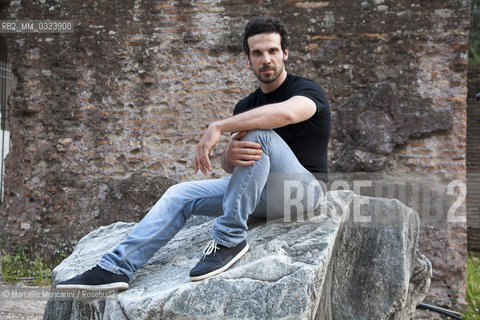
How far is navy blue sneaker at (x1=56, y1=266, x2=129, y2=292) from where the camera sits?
7.35 ft

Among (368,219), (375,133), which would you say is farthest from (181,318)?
(375,133)

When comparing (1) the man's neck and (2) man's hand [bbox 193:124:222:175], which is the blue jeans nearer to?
(2) man's hand [bbox 193:124:222:175]

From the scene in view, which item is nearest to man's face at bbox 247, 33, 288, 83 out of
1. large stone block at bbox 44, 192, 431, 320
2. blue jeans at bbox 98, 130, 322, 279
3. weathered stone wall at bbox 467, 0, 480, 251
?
blue jeans at bbox 98, 130, 322, 279

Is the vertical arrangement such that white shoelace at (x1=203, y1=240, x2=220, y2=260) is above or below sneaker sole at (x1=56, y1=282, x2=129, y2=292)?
above

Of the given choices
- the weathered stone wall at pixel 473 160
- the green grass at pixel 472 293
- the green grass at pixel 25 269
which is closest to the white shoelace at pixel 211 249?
the green grass at pixel 25 269

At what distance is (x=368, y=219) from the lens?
2.77 metres

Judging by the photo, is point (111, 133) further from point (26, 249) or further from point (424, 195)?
point (424, 195)

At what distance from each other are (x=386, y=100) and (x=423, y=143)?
1.94 ft

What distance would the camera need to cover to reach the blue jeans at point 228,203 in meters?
2.27

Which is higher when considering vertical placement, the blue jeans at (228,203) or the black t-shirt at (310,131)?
the black t-shirt at (310,131)

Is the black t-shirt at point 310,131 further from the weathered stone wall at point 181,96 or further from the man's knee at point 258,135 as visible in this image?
the weathered stone wall at point 181,96

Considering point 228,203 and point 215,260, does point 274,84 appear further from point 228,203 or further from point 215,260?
point 215,260

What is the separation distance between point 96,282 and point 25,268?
3.30 meters

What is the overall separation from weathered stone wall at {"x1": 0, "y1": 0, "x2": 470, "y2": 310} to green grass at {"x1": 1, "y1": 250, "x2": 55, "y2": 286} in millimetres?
179
